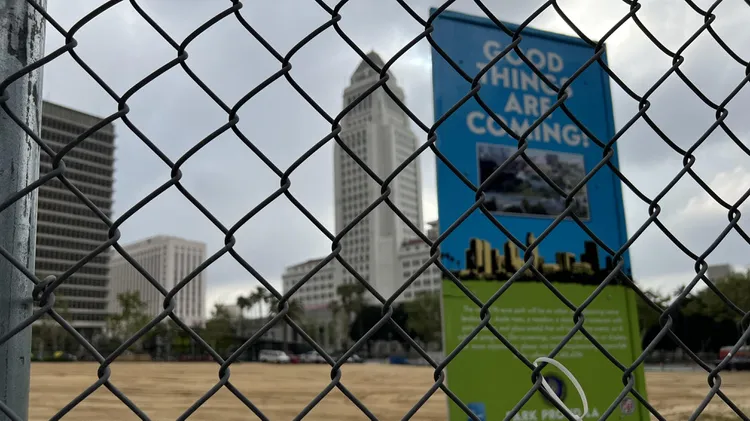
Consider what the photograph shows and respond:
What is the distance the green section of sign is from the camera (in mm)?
2672

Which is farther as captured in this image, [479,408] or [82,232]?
[82,232]

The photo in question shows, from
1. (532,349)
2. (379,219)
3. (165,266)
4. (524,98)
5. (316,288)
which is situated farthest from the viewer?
(316,288)

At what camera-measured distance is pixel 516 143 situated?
300 cm

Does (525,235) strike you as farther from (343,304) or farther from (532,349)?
(343,304)

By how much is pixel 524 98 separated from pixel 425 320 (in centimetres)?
5122

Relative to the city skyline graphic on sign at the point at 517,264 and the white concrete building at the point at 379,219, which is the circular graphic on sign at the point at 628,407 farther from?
the white concrete building at the point at 379,219

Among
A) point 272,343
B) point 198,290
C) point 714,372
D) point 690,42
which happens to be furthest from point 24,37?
point 198,290

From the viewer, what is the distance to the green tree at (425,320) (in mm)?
52594

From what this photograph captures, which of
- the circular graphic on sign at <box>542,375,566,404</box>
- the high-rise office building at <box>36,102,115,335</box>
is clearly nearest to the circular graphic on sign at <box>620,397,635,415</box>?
the circular graphic on sign at <box>542,375,566,404</box>

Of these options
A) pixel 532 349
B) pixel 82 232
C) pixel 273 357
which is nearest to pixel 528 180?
pixel 532 349

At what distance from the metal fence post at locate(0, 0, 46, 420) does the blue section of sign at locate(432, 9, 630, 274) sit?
6.32ft

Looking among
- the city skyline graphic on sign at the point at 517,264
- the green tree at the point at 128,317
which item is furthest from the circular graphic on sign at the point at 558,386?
the green tree at the point at 128,317

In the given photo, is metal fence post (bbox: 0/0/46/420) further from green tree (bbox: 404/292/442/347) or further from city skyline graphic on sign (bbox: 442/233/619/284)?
green tree (bbox: 404/292/442/347)

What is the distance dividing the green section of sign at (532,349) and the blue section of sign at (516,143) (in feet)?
0.57
